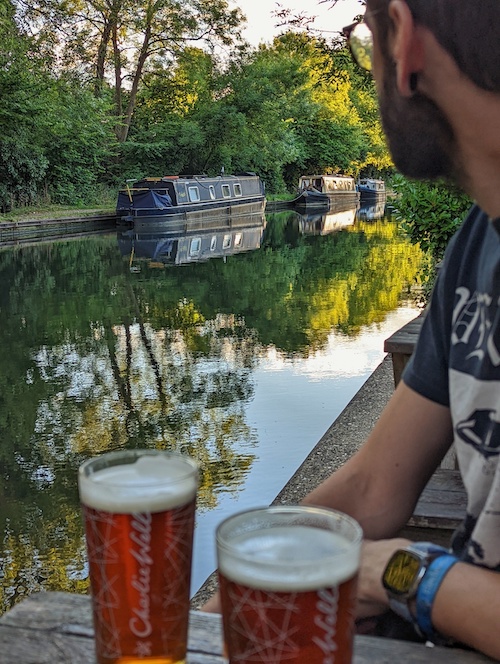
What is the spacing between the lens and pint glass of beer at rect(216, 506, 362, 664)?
0.64 meters

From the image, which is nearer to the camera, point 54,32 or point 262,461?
point 262,461

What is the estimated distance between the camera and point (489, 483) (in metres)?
1.13

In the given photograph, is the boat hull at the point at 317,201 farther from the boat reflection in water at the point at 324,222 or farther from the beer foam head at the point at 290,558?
the beer foam head at the point at 290,558

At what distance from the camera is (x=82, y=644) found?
94 centimetres

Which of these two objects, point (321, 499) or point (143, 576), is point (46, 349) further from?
point (143, 576)

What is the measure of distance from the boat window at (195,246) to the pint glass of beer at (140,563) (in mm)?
15446

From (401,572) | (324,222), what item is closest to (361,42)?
(401,572)

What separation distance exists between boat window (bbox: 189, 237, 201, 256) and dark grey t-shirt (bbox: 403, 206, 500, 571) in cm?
1495

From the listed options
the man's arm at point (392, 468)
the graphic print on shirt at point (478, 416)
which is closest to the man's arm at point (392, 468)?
the man's arm at point (392, 468)

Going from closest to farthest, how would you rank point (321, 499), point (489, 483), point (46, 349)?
1. point (489, 483)
2. point (321, 499)
3. point (46, 349)

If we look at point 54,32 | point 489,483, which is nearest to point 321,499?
point 489,483

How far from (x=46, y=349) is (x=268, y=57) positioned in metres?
28.8

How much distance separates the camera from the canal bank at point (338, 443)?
3542 mm

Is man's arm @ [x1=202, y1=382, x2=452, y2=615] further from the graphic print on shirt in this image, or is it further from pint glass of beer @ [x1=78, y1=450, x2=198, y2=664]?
pint glass of beer @ [x1=78, y1=450, x2=198, y2=664]
